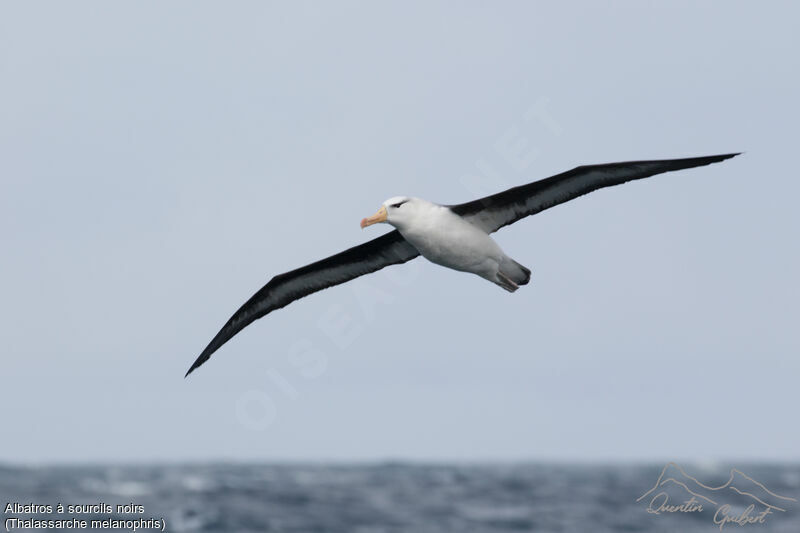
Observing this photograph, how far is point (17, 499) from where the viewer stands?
5088 cm

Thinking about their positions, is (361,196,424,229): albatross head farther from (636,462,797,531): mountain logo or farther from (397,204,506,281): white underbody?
(636,462,797,531): mountain logo

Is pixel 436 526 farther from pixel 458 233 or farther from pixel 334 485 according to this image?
pixel 458 233

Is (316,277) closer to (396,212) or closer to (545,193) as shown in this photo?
(396,212)

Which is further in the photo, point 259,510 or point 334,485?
point 334,485

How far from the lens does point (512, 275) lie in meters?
13.2

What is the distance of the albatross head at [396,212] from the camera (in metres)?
12.4

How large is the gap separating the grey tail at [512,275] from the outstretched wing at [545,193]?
53 centimetres

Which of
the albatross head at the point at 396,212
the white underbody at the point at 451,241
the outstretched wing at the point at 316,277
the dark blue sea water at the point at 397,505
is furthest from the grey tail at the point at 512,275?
the dark blue sea water at the point at 397,505

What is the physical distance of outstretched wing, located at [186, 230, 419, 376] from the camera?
14312 mm

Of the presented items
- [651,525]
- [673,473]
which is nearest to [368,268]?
[651,525]

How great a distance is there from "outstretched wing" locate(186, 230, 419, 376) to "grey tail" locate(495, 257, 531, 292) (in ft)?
5.33

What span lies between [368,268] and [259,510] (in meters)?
30.2

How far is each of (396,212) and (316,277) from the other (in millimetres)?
3072

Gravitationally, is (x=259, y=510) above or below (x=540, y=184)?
below
